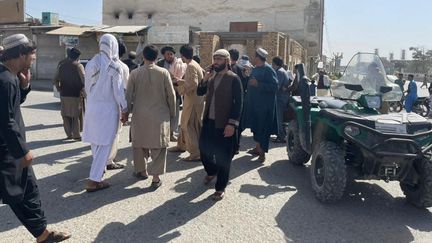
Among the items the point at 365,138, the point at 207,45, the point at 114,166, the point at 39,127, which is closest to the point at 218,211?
the point at 365,138

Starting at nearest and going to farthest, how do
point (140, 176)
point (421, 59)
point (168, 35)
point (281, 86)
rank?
1. point (140, 176)
2. point (281, 86)
3. point (168, 35)
4. point (421, 59)

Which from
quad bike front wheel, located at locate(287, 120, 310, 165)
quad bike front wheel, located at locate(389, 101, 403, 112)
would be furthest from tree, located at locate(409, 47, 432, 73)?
quad bike front wheel, located at locate(287, 120, 310, 165)

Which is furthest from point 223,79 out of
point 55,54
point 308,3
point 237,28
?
point 308,3

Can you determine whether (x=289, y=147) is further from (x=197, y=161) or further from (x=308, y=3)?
(x=308, y=3)

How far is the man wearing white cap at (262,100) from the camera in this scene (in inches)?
255

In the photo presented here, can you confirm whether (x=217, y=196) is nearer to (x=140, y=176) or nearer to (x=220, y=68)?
(x=140, y=176)

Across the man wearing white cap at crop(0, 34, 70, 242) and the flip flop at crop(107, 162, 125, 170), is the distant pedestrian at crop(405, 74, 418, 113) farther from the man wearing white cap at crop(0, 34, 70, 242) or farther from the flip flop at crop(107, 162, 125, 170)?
the man wearing white cap at crop(0, 34, 70, 242)

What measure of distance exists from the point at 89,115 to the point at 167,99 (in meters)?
0.98

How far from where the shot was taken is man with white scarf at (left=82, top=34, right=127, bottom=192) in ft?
16.0

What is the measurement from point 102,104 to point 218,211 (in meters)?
1.93

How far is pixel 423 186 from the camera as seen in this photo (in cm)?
455

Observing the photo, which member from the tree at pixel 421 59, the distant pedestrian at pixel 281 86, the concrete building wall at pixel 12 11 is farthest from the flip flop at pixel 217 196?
the tree at pixel 421 59

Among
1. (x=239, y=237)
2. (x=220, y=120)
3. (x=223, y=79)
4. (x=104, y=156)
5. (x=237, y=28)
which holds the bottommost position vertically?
(x=239, y=237)

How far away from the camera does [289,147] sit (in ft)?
22.3
